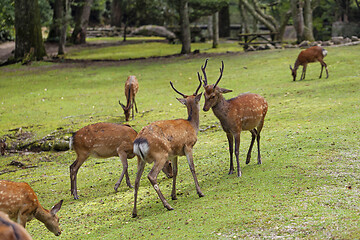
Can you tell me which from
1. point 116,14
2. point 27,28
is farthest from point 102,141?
point 116,14

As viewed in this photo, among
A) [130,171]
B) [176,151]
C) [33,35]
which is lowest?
[130,171]

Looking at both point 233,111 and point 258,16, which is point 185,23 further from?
point 233,111

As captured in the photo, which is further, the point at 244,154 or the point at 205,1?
the point at 205,1

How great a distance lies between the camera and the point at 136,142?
6.63m

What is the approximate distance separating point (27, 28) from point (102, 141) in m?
19.8

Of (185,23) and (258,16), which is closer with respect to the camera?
(185,23)

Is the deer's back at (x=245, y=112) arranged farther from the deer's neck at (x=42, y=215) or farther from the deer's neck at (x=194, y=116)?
the deer's neck at (x=42, y=215)

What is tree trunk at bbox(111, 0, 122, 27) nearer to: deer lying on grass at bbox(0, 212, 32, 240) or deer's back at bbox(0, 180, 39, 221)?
deer's back at bbox(0, 180, 39, 221)

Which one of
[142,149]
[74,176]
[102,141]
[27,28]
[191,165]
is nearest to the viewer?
[142,149]

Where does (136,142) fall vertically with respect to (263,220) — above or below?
above

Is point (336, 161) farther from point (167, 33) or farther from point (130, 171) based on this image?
point (167, 33)

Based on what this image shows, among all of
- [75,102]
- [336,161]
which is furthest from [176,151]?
[75,102]

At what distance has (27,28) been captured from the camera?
2617 cm

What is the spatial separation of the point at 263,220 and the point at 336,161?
2.45 m
